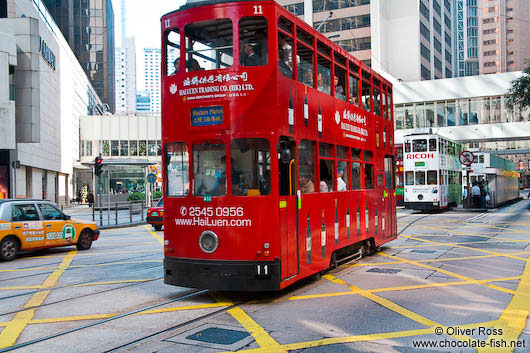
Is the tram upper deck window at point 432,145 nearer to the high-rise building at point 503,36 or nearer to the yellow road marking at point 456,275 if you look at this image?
the yellow road marking at point 456,275

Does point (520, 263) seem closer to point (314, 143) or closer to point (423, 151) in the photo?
point (314, 143)

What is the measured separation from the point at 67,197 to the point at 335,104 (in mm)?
51624

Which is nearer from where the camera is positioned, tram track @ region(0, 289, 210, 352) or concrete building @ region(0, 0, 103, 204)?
tram track @ region(0, 289, 210, 352)

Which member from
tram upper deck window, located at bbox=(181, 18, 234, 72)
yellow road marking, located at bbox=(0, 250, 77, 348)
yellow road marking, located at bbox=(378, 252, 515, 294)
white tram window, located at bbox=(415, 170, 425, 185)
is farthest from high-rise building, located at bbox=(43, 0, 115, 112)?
tram upper deck window, located at bbox=(181, 18, 234, 72)

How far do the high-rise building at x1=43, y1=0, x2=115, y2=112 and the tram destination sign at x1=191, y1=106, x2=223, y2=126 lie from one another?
82.8 metres

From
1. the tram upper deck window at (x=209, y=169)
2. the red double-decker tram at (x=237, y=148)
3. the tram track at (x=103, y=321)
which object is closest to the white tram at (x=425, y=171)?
the red double-decker tram at (x=237, y=148)

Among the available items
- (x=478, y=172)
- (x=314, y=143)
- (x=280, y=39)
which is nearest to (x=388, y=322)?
(x=314, y=143)

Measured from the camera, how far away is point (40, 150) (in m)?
40.5

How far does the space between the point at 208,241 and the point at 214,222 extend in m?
0.29

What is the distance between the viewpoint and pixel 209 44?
7.89 metres

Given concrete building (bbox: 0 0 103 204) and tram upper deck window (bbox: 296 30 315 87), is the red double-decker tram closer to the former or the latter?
tram upper deck window (bbox: 296 30 315 87)

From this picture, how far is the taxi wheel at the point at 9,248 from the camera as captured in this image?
13266 millimetres

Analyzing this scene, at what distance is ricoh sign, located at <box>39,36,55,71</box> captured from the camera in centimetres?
3897

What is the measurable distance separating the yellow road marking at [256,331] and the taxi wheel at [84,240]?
942 cm
